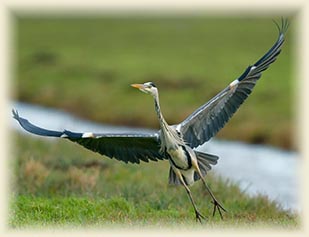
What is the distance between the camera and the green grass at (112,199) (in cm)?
849

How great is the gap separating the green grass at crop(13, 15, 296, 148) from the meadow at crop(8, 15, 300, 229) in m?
0.05

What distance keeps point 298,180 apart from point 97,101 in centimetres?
1082

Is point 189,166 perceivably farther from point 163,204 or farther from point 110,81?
point 110,81

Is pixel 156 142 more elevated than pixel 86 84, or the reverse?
pixel 86 84

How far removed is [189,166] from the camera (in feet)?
28.8

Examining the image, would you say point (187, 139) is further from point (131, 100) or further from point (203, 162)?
point (131, 100)

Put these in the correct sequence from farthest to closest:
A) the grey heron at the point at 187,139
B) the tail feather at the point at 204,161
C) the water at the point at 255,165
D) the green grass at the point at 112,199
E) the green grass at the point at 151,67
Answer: the green grass at the point at 151,67, the water at the point at 255,165, the tail feather at the point at 204,161, the grey heron at the point at 187,139, the green grass at the point at 112,199

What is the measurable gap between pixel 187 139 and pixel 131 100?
621 inches

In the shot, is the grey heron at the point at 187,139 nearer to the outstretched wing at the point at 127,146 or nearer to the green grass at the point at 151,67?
the outstretched wing at the point at 127,146

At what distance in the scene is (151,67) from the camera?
30266 mm

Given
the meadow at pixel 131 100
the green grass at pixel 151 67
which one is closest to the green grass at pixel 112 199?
the meadow at pixel 131 100

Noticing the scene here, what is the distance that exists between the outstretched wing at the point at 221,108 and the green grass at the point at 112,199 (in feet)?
3.14

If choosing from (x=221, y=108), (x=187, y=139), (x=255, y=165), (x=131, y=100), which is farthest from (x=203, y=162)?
(x=131, y=100)

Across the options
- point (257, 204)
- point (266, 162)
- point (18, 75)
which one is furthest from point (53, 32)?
point (257, 204)
